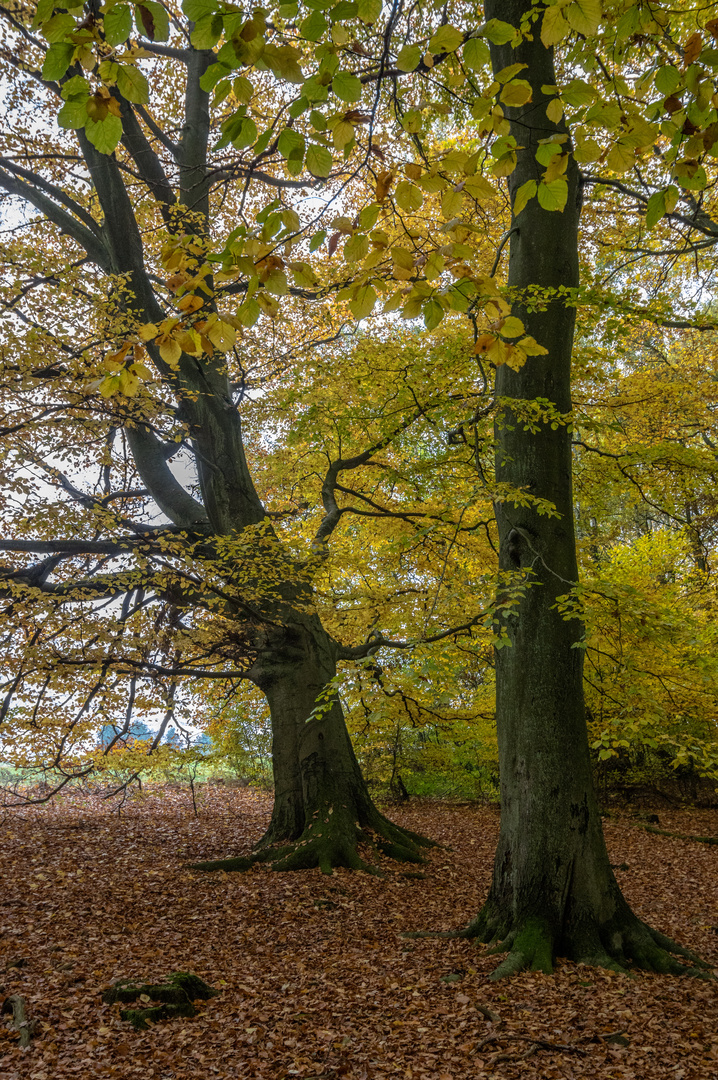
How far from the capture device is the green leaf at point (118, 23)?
1583 millimetres

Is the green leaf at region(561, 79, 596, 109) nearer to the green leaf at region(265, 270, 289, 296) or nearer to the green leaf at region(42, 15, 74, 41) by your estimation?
the green leaf at region(265, 270, 289, 296)

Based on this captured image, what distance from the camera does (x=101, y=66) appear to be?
1.73 m

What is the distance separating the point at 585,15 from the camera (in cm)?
188

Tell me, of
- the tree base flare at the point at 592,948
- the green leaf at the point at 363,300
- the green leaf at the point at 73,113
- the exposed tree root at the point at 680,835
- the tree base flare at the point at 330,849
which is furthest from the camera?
the exposed tree root at the point at 680,835

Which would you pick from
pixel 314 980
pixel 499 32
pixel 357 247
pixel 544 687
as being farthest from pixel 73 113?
pixel 314 980

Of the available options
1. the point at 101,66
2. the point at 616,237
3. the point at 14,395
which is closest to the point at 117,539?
the point at 14,395

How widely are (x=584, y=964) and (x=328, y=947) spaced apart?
2.03 meters

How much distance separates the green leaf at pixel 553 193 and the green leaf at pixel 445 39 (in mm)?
466

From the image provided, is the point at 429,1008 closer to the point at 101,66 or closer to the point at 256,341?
the point at 101,66

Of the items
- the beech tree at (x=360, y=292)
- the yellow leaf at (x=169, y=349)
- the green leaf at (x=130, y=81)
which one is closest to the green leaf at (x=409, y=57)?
the beech tree at (x=360, y=292)

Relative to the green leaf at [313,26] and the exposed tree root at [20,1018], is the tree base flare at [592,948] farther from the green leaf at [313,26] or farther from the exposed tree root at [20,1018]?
the green leaf at [313,26]

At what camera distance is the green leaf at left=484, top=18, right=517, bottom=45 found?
176 cm

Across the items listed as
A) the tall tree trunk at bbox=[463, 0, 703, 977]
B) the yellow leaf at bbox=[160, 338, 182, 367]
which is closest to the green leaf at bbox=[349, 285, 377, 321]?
the yellow leaf at bbox=[160, 338, 182, 367]

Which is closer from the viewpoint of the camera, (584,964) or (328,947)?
(584,964)
